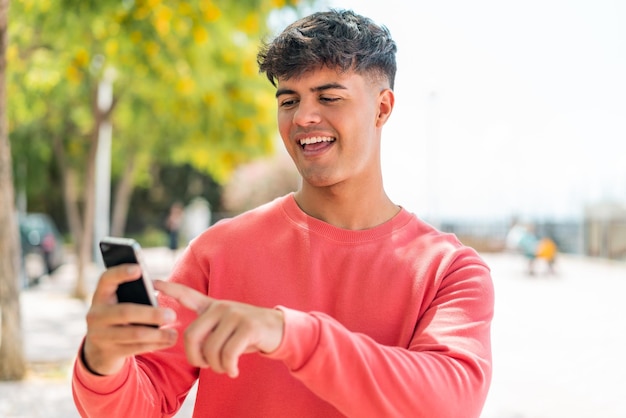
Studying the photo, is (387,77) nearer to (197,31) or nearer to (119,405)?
(119,405)

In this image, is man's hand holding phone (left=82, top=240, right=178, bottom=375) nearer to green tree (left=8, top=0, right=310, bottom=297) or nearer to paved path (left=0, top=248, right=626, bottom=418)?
paved path (left=0, top=248, right=626, bottom=418)

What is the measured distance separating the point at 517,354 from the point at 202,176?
30.7m

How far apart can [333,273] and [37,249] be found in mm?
16660

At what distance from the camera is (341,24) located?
1.90 meters

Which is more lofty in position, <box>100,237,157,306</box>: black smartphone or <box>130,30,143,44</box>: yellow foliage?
<box>130,30,143,44</box>: yellow foliage

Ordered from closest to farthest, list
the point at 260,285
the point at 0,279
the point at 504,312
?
the point at 260,285 < the point at 0,279 < the point at 504,312

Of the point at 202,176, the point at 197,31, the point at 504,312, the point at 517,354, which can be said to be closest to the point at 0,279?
the point at 197,31

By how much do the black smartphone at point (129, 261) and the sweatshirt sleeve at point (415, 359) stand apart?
237 millimetres

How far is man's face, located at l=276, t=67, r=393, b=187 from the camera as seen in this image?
6.03 feet

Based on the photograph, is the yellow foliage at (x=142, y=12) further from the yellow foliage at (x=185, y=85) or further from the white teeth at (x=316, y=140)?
the white teeth at (x=316, y=140)

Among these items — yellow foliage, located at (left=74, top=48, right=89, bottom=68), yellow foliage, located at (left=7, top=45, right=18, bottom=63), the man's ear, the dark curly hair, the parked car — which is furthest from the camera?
the parked car

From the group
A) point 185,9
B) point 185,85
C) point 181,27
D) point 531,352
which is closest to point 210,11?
point 185,9

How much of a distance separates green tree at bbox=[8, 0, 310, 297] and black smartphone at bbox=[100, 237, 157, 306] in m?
6.90

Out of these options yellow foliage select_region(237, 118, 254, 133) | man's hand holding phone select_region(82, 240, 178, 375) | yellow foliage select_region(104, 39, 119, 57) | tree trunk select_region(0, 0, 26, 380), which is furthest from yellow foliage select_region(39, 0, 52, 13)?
man's hand holding phone select_region(82, 240, 178, 375)
